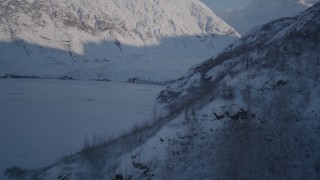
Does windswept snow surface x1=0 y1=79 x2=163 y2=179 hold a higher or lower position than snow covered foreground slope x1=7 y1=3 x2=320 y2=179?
lower

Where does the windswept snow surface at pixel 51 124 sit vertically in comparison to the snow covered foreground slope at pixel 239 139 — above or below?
below

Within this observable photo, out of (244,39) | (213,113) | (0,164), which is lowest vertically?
(0,164)

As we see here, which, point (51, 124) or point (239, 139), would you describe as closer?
point (239, 139)

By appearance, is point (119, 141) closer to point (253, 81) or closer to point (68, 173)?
point (68, 173)

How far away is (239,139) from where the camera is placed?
28.2 metres

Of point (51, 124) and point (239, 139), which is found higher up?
point (239, 139)

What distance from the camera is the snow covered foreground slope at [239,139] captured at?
86.8 feet

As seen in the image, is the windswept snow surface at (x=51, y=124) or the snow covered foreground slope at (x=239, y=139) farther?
the windswept snow surface at (x=51, y=124)

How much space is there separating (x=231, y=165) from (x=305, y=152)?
5276mm

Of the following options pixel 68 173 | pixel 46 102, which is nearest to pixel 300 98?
pixel 68 173

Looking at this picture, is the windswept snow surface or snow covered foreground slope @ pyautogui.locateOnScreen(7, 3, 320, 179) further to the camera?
the windswept snow surface

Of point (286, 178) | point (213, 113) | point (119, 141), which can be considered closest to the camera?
Result: point (286, 178)

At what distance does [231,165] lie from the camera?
2627 centimetres

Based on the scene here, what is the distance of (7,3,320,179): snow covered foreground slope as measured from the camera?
86.8 feet
